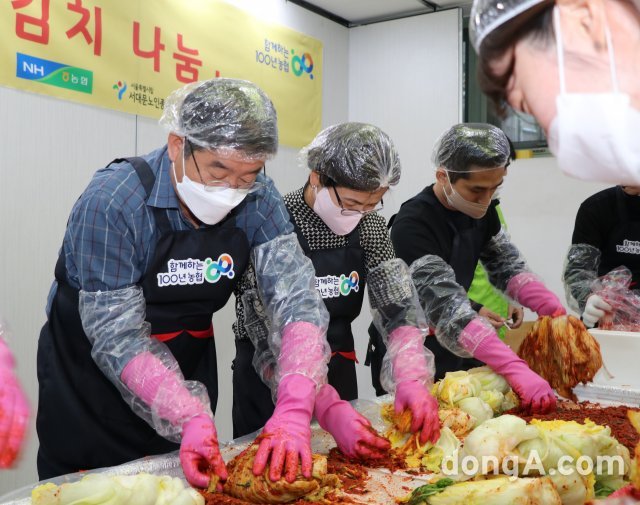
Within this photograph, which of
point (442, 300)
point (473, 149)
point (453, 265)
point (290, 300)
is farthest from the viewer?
point (453, 265)

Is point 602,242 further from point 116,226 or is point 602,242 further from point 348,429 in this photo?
point 116,226

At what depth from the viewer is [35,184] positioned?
3316mm

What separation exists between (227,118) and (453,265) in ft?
4.47

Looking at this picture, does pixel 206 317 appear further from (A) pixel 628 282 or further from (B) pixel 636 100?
(A) pixel 628 282

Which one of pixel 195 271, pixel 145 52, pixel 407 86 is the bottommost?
pixel 195 271

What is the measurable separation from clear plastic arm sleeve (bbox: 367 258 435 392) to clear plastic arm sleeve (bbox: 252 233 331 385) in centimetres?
34

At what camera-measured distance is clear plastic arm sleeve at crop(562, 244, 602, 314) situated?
3.51m

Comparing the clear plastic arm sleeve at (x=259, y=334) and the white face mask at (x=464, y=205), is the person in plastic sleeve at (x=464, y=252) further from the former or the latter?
the clear plastic arm sleeve at (x=259, y=334)

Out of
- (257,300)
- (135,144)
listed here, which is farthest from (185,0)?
(257,300)

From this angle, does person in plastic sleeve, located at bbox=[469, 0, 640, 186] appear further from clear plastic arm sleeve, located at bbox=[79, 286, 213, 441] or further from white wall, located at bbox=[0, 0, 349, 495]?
white wall, located at bbox=[0, 0, 349, 495]

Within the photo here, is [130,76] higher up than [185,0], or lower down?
lower down

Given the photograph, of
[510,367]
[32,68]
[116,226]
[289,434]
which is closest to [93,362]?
[116,226]

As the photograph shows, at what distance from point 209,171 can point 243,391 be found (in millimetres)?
943

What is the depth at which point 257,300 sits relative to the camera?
2262 millimetres
